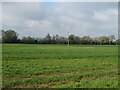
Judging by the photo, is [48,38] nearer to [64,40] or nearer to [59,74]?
[64,40]

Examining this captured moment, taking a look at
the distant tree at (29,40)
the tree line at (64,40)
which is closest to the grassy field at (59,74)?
the tree line at (64,40)

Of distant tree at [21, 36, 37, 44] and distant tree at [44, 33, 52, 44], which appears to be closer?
→ distant tree at [21, 36, 37, 44]

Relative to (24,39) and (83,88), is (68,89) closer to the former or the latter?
(83,88)

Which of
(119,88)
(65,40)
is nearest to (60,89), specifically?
(119,88)

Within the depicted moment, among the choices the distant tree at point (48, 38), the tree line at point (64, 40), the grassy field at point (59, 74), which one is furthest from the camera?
the distant tree at point (48, 38)

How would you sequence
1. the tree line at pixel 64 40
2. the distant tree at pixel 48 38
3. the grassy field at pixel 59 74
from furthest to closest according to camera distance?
the distant tree at pixel 48 38 < the tree line at pixel 64 40 < the grassy field at pixel 59 74

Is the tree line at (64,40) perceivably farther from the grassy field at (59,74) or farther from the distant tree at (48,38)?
the grassy field at (59,74)

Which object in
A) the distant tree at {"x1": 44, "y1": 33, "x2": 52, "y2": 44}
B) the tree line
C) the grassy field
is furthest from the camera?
the distant tree at {"x1": 44, "y1": 33, "x2": 52, "y2": 44}

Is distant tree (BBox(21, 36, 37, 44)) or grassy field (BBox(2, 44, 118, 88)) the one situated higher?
distant tree (BBox(21, 36, 37, 44))

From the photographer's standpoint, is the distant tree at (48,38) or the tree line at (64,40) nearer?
the tree line at (64,40)

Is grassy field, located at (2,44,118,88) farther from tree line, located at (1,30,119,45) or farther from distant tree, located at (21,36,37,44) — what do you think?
distant tree, located at (21,36,37,44)

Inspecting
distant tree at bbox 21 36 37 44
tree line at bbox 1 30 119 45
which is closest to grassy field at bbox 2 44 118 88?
tree line at bbox 1 30 119 45

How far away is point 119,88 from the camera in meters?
4.42

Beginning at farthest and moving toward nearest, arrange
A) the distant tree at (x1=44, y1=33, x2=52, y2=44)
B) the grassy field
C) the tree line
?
the distant tree at (x1=44, y1=33, x2=52, y2=44), the tree line, the grassy field
